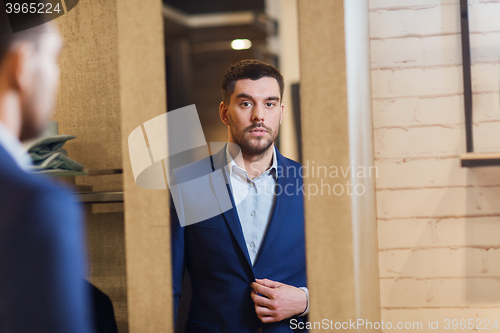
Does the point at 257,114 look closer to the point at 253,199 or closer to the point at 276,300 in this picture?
the point at 253,199

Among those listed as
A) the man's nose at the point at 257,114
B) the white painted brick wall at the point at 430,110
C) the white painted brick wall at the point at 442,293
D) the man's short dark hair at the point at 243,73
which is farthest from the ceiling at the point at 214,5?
the white painted brick wall at the point at 442,293

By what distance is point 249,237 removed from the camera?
2.60 feet

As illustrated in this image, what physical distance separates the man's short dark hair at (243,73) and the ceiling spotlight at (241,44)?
1.3 inches

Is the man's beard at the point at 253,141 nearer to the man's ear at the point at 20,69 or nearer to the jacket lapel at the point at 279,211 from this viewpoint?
the jacket lapel at the point at 279,211

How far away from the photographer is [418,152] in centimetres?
94

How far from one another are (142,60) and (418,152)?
0.77 m

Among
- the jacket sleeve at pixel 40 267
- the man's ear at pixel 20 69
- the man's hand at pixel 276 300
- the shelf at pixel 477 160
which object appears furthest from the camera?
the shelf at pixel 477 160

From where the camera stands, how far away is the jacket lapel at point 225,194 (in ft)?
2.57

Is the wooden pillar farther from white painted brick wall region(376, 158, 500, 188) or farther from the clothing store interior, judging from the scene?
white painted brick wall region(376, 158, 500, 188)

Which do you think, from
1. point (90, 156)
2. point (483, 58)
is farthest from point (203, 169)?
point (483, 58)

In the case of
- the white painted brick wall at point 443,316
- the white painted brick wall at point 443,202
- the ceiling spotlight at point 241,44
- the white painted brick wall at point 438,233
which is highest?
the ceiling spotlight at point 241,44

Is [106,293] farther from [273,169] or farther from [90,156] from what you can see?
[273,169]

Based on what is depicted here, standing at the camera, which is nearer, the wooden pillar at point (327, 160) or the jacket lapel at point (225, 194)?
the wooden pillar at point (327, 160)

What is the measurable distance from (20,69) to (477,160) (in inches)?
43.2
